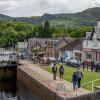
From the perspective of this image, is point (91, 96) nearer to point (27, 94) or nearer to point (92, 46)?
point (27, 94)

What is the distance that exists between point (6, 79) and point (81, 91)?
4229 centimetres

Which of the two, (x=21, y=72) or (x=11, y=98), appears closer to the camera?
(x=11, y=98)

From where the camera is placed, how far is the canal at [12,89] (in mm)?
52597

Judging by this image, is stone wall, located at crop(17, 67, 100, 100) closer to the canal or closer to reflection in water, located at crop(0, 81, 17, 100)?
the canal

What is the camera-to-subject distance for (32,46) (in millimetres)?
125750

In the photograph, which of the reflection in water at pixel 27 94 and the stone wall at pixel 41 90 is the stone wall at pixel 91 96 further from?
the reflection in water at pixel 27 94

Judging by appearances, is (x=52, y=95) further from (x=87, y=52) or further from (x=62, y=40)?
(x=62, y=40)

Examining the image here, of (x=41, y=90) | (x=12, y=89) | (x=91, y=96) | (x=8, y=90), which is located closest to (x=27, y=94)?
(x=41, y=90)

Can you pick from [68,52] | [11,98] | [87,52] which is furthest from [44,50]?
[11,98]

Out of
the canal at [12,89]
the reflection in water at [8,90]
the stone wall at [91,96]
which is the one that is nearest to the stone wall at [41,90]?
the stone wall at [91,96]

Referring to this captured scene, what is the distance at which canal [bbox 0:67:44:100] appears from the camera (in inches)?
2071

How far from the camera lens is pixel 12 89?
220ft

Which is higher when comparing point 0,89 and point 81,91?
point 81,91

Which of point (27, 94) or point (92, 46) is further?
point (92, 46)
